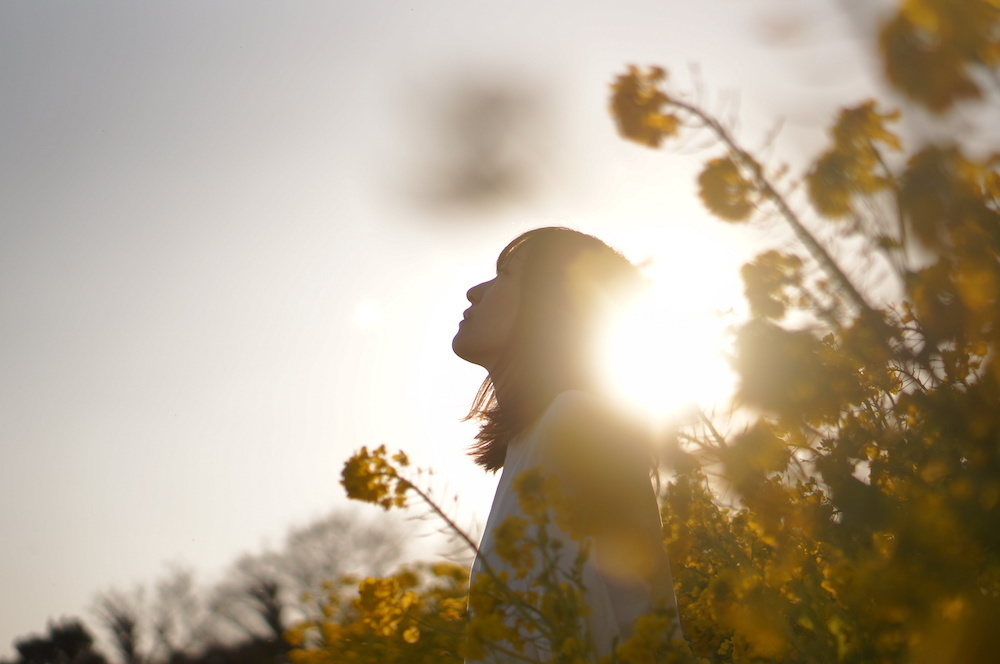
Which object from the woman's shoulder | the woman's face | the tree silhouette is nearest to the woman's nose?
the woman's face

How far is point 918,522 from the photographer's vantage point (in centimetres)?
95

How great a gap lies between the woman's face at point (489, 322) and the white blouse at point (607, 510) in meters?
0.46

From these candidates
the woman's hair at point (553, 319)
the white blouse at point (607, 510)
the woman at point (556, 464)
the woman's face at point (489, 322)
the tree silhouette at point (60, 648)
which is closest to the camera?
the woman at point (556, 464)

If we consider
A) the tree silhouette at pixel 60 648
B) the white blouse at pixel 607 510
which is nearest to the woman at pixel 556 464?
the white blouse at pixel 607 510

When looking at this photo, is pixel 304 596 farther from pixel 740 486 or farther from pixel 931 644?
pixel 931 644

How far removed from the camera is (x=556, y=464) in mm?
1738

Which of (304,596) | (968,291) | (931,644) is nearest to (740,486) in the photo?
(968,291)

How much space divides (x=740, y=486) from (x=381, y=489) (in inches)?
31.5

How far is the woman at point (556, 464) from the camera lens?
137cm

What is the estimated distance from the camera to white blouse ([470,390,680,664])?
163cm

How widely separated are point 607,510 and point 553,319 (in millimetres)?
729

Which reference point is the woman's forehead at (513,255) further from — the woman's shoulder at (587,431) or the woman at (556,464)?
the woman's shoulder at (587,431)

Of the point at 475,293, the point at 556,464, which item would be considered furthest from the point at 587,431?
the point at 475,293

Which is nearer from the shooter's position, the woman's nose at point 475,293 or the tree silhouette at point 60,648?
the woman's nose at point 475,293
